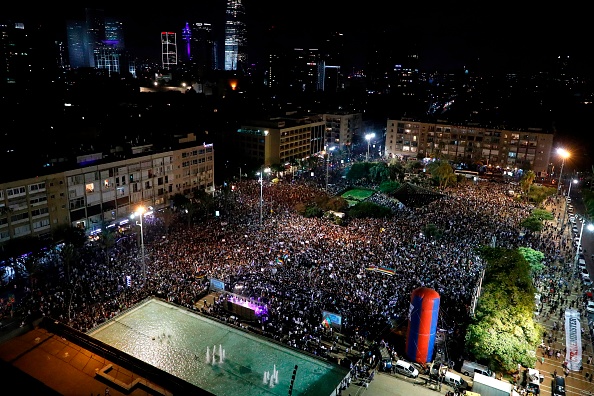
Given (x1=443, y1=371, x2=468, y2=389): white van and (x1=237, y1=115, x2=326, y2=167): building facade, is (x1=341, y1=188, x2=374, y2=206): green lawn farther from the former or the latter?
(x1=443, y1=371, x2=468, y2=389): white van

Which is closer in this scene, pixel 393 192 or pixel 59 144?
pixel 393 192

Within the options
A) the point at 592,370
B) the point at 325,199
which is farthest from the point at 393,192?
the point at 592,370

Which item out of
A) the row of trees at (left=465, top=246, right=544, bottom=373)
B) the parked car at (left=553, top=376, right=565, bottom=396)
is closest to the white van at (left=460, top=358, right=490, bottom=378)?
the row of trees at (left=465, top=246, right=544, bottom=373)

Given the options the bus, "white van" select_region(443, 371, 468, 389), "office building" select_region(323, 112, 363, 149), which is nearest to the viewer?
"white van" select_region(443, 371, 468, 389)

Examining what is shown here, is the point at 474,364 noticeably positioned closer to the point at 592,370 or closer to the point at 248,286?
the point at 592,370

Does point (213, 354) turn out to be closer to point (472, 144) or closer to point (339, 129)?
point (472, 144)

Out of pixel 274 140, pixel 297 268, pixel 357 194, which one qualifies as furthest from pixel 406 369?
pixel 274 140
